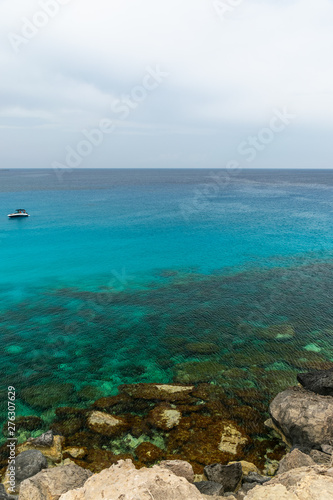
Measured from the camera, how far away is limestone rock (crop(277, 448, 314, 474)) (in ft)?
51.6

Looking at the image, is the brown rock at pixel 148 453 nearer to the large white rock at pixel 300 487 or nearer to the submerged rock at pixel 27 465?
the submerged rock at pixel 27 465

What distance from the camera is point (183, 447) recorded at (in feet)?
63.7

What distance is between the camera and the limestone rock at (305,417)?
60.6 ft

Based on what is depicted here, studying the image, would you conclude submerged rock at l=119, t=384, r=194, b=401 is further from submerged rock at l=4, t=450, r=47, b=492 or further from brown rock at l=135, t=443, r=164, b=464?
submerged rock at l=4, t=450, r=47, b=492

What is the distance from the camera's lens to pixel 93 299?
40281mm

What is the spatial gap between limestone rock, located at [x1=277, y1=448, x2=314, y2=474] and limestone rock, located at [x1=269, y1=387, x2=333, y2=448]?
9.00ft

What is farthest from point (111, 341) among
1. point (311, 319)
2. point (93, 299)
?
point (311, 319)

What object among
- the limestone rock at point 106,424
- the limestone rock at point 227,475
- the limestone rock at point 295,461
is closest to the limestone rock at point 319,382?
the limestone rock at point 295,461

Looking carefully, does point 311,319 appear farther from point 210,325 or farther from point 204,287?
point 204,287

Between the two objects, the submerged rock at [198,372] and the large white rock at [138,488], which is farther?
the submerged rock at [198,372]

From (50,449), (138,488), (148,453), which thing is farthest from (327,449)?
(50,449)

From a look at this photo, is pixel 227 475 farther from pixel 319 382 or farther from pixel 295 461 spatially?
pixel 319 382

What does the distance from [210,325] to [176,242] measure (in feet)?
123

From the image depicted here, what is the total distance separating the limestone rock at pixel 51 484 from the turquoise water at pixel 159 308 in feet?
26.8
